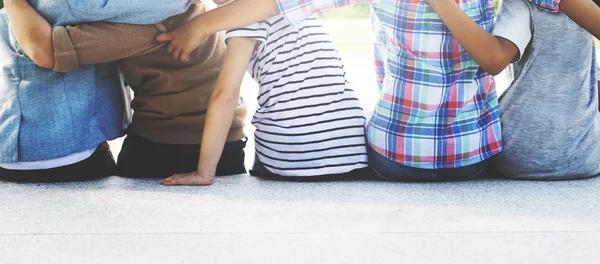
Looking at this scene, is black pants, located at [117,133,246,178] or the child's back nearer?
the child's back

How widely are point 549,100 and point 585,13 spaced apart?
0.73 feet

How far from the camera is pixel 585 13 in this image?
1.88 metres

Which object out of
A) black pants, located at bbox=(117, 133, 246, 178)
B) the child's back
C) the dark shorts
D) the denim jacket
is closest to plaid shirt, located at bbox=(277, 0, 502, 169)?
the child's back

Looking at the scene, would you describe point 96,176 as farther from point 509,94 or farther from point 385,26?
point 509,94

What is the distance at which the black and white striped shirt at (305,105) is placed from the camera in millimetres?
1961

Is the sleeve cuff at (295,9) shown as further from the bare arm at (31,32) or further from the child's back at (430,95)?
the bare arm at (31,32)

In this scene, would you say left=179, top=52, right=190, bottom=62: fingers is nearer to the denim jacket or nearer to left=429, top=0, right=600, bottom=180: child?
the denim jacket

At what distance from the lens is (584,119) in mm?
1968

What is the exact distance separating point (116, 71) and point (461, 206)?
3.04 ft

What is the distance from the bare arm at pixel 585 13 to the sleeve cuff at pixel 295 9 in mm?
604

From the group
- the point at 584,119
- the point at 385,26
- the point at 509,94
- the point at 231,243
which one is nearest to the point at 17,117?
the point at 231,243

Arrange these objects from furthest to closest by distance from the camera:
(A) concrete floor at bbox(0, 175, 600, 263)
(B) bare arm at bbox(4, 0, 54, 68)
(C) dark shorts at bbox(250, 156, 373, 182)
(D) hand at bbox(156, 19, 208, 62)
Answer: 1. (C) dark shorts at bbox(250, 156, 373, 182)
2. (D) hand at bbox(156, 19, 208, 62)
3. (B) bare arm at bbox(4, 0, 54, 68)
4. (A) concrete floor at bbox(0, 175, 600, 263)

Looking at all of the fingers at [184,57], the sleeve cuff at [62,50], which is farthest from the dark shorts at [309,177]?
the sleeve cuff at [62,50]

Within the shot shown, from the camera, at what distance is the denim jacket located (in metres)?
1.88
